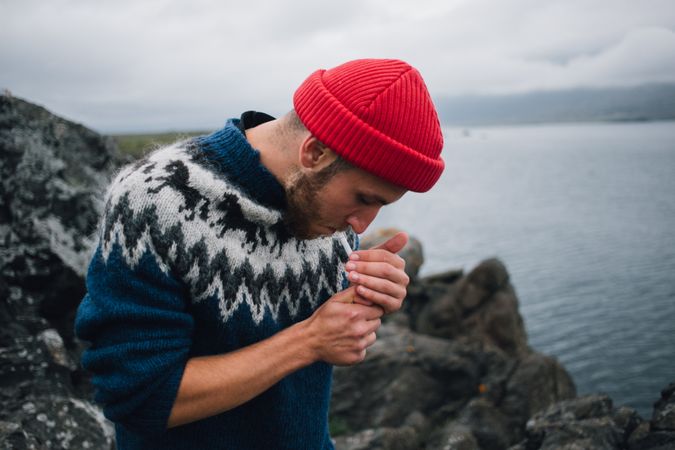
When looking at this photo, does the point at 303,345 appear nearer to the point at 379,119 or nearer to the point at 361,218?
the point at 361,218

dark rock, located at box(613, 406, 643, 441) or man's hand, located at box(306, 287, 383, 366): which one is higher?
man's hand, located at box(306, 287, 383, 366)

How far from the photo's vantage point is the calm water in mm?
14820

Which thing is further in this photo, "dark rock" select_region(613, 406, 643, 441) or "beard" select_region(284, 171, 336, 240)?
"dark rock" select_region(613, 406, 643, 441)

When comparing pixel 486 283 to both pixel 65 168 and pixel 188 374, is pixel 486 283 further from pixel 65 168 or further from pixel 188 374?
pixel 188 374

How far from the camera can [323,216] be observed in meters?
2.10

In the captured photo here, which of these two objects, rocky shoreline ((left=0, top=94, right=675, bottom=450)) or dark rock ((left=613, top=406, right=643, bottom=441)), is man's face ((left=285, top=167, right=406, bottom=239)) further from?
dark rock ((left=613, top=406, right=643, bottom=441))

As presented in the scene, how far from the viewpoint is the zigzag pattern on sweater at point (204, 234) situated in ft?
5.61

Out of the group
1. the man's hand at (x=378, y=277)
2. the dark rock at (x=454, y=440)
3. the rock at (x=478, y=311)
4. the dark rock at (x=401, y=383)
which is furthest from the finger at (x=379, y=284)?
the rock at (x=478, y=311)

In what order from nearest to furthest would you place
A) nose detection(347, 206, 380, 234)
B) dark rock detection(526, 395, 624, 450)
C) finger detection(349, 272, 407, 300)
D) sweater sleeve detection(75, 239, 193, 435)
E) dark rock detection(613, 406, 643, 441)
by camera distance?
sweater sleeve detection(75, 239, 193, 435) < finger detection(349, 272, 407, 300) < nose detection(347, 206, 380, 234) < dark rock detection(526, 395, 624, 450) < dark rock detection(613, 406, 643, 441)

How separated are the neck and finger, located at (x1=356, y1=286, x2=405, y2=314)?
565 millimetres

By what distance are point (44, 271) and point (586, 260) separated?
2377cm

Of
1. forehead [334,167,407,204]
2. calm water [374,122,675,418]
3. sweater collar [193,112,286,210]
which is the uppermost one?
sweater collar [193,112,286,210]

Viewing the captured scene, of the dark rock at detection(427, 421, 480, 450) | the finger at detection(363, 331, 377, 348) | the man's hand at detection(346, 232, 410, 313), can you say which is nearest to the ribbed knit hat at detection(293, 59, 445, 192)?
the man's hand at detection(346, 232, 410, 313)

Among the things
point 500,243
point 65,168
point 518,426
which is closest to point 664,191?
point 500,243
